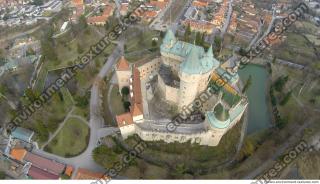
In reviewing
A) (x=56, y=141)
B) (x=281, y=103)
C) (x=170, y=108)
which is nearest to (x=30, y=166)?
(x=56, y=141)

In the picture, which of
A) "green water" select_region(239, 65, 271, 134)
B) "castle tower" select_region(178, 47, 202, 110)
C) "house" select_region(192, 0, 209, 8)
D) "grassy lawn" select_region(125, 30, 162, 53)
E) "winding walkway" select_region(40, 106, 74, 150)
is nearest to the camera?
"castle tower" select_region(178, 47, 202, 110)

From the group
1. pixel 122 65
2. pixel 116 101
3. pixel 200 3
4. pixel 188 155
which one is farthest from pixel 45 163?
pixel 200 3

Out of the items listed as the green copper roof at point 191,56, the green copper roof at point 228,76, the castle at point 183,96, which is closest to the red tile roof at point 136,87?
the castle at point 183,96

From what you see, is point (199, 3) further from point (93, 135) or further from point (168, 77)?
point (93, 135)

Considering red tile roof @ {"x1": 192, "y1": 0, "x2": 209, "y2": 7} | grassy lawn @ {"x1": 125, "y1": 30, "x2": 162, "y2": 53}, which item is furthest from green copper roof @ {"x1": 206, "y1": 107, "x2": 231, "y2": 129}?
red tile roof @ {"x1": 192, "y1": 0, "x2": 209, "y2": 7}

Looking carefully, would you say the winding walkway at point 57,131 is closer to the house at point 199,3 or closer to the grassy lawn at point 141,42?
the grassy lawn at point 141,42

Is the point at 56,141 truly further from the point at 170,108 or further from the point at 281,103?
the point at 281,103

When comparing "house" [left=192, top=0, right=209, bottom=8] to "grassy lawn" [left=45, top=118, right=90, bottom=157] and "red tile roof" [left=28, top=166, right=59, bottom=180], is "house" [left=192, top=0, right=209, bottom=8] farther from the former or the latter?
"red tile roof" [left=28, top=166, right=59, bottom=180]
